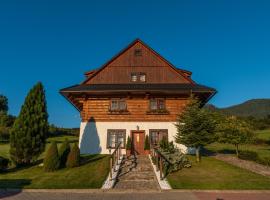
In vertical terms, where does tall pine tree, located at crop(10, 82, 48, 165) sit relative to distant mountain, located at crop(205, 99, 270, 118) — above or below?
below

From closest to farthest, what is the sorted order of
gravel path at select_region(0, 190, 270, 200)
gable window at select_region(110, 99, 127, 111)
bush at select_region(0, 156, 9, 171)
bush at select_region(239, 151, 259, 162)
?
gravel path at select_region(0, 190, 270, 200) → bush at select_region(0, 156, 9, 171) → bush at select_region(239, 151, 259, 162) → gable window at select_region(110, 99, 127, 111)

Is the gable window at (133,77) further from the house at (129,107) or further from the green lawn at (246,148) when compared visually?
the green lawn at (246,148)

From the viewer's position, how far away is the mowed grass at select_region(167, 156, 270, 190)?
12.3 metres

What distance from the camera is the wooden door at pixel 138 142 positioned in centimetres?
2294

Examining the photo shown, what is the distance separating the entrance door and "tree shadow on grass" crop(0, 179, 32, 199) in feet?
35.6

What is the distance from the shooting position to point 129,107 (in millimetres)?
23484

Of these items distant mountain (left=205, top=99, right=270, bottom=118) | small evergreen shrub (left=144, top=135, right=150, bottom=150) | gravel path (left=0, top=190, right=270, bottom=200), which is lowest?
gravel path (left=0, top=190, right=270, bottom=200)

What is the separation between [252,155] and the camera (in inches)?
844

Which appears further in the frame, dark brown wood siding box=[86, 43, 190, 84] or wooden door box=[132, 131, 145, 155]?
dark brown wood siding box=[86, 43, 190, 84]

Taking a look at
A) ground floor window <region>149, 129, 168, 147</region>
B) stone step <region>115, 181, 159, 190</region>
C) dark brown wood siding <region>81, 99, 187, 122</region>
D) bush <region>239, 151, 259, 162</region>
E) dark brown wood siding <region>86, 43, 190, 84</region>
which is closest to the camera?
stone step <region>115, 181, 159, 190</region>

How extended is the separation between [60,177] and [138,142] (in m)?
9.85

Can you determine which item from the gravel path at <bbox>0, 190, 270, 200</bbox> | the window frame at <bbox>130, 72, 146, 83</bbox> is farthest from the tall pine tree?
the window frame at <bbox>130, 72, 146, 83</bbox>

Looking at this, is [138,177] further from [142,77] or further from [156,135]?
[142,77]

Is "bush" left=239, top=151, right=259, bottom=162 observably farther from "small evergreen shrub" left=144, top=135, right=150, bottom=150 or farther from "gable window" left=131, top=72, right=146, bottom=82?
"gable window" left=131, top=72, right=146, bottom=82
